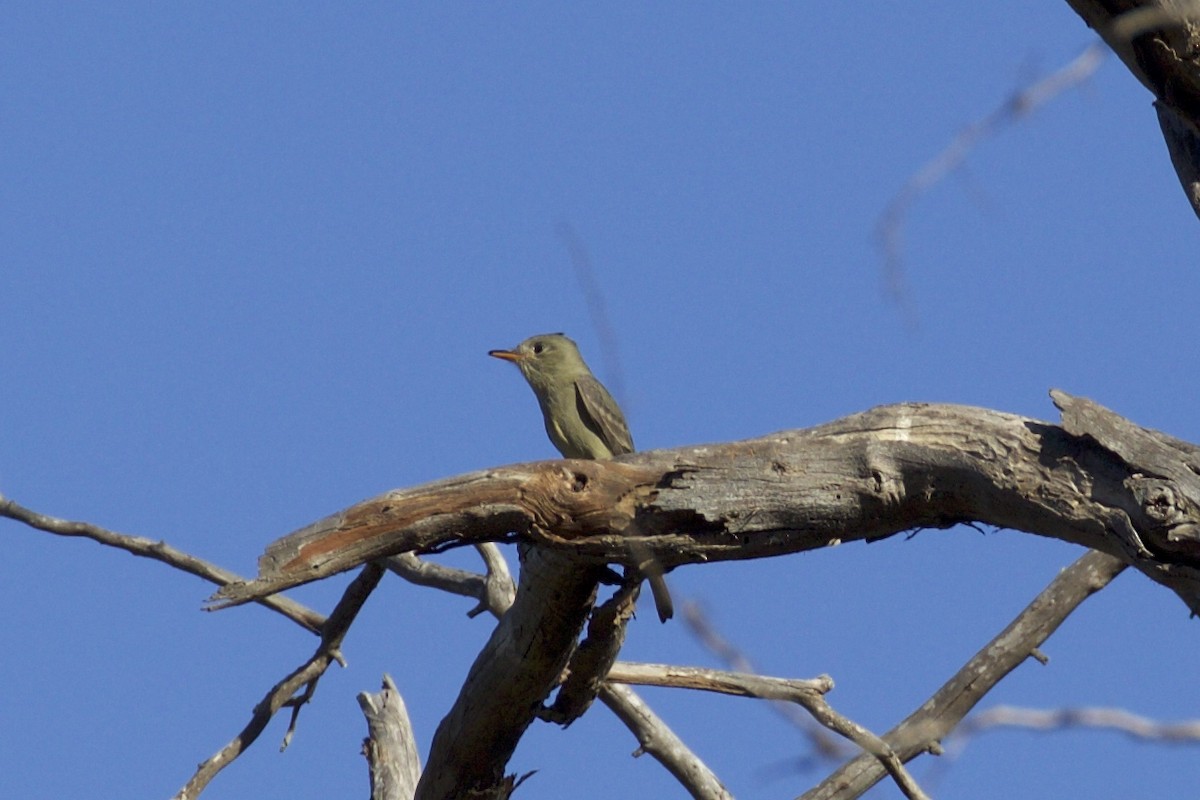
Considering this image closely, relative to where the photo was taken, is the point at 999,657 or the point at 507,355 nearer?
the point at 999,657

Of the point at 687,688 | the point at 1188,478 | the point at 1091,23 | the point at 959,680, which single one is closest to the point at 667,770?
the point at 687,688

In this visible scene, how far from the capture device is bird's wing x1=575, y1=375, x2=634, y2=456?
8273mm

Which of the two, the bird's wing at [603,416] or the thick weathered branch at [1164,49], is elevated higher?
the bird's wing at [603,416]

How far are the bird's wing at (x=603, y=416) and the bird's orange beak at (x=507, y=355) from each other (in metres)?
0.40

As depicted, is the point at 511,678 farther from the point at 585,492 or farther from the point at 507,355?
the point at 507,355

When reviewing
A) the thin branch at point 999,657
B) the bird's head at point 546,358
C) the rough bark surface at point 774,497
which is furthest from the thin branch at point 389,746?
the bird's head at point 546,358

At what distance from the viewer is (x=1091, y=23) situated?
13.1 feet

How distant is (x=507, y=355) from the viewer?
28.7ft

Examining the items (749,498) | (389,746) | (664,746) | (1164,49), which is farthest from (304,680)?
(1164,49)

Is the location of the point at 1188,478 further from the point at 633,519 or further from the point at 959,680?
the point at 959,680

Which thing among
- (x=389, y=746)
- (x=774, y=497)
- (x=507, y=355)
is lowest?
(x=774, y=497)

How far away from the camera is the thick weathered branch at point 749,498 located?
164 inches

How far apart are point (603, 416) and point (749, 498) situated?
3958 mm

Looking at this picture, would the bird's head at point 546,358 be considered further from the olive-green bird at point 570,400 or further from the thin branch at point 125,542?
the thin branch at point 125,542
